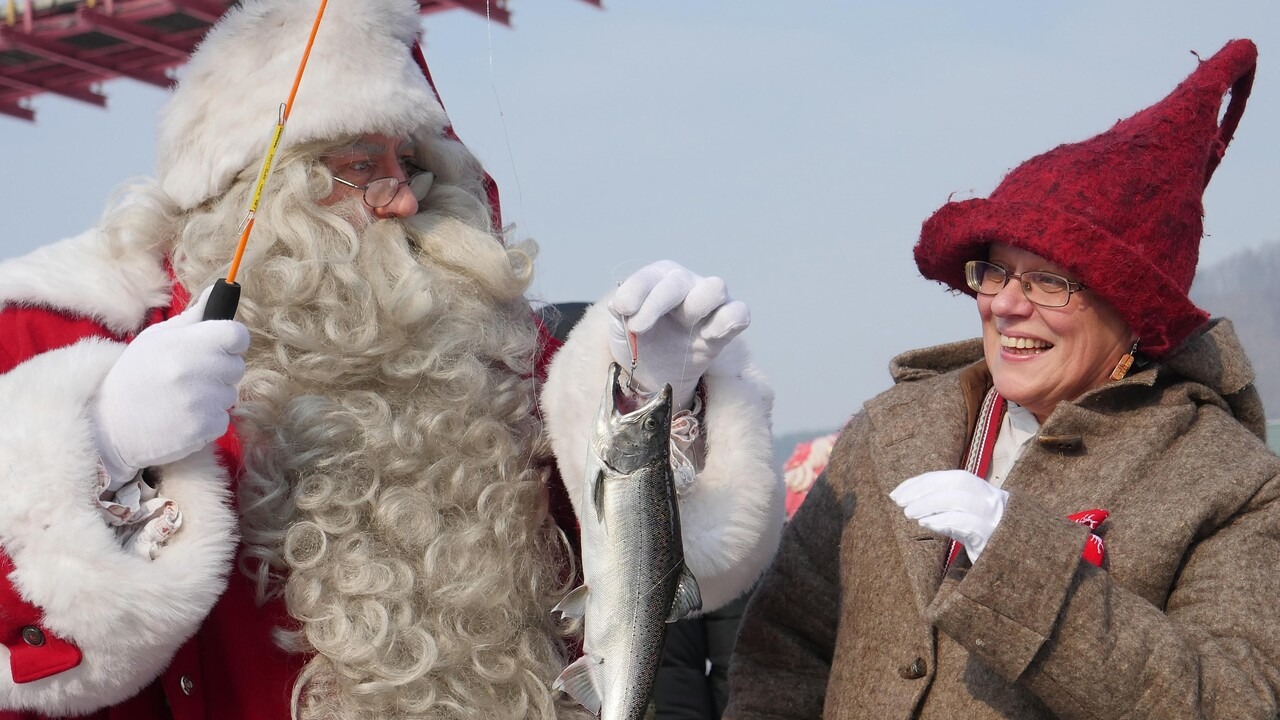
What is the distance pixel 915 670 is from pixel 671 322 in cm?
89

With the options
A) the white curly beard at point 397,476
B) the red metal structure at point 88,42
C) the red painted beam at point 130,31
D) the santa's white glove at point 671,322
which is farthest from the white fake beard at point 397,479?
the red painted beam at point 130,31

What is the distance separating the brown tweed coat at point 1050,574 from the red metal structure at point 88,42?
9.02 metres

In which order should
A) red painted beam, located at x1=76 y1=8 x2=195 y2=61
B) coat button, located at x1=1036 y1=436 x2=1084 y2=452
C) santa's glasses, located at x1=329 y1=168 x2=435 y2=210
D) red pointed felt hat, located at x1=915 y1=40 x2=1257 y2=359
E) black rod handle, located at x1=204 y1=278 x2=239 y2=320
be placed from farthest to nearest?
red painted beam, located at x1=76 y1=8 x2=195 y2=61 → santa's glasses, located at x1=329 y1=168 x2=435 y2=210 → coat button, located at x1=1036 y1=436 x2=1084 y2=452 → red pointed felt hat, located at x1=915 y1=40 x2=1257 y2=359 → black rod handle, located at x1=204 y1=278 x2=239 y2=320

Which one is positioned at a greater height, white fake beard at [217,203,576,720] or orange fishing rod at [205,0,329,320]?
orange fishing rod at [205,0,329,320]

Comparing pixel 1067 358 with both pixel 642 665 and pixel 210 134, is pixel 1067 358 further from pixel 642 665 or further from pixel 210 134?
pixel 210 134

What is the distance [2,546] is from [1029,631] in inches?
68.9

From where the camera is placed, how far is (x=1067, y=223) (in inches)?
93.4

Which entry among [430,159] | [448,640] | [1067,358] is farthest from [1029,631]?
[430,159]

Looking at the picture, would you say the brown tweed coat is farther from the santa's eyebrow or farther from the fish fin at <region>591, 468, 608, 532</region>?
the santa's eyebrow

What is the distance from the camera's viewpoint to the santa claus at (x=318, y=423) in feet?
6.86

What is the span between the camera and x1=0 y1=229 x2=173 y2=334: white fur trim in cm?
236

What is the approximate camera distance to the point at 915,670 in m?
2.52

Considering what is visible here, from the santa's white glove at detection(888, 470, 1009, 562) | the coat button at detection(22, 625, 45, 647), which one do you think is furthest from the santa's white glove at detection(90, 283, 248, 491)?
the santa's white glove at detection(888, 470, 1009, 562)

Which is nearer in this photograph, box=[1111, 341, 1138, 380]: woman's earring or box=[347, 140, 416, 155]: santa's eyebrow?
box=[1111, 341, 1138, 380]: woman's earring
